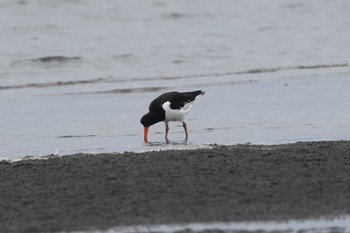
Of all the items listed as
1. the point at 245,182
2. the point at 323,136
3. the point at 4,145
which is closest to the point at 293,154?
the point at 245,182

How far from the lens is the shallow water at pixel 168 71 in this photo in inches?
510

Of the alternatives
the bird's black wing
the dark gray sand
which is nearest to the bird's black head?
the bird's black wing

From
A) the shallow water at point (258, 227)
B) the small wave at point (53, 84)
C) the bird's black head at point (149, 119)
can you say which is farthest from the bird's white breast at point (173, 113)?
the small wave at point (53, 84)

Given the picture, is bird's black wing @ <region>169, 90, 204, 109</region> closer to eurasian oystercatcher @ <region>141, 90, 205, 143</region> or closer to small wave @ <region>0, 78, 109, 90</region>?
eurasian oystercatcher @ <region>141, 90, 205, 143</region>

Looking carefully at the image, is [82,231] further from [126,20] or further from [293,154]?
[126,20]

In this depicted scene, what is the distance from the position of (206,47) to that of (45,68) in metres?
4.34

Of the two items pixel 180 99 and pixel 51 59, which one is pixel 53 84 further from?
pixel 180 99

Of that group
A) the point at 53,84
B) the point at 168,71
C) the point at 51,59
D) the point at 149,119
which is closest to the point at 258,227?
the point at 149,119

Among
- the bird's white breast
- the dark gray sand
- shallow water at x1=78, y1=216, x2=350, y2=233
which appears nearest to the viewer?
shallow water at x1=78, y1=216, x2=350, y2=233

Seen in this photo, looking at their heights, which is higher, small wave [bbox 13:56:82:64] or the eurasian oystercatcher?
small wave [bbox 13:56:82:64]

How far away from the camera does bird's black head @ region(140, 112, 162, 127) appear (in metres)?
12.9

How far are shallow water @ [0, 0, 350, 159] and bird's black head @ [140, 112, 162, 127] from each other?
0.23 metres

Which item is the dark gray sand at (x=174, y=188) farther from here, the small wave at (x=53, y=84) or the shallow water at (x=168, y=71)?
the small wave at (x=53, y=84)

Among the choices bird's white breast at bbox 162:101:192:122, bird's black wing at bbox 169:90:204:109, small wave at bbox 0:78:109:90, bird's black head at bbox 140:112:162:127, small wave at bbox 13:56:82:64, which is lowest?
bird's black head at bbox 140:112:162:127
